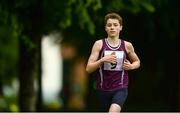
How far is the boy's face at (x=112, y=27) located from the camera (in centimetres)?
905

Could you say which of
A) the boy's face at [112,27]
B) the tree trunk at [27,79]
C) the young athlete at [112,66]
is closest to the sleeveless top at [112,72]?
the young athlete at [112,66]

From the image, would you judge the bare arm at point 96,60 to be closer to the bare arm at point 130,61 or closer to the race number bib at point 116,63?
the race number bib at point 116,63

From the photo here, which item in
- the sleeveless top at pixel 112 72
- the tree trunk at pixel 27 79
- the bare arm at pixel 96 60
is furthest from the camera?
the tree trunk at pixel 27 79

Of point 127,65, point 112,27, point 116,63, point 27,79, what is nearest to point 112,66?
point 116,63

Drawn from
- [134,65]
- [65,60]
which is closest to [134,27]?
[134,65]

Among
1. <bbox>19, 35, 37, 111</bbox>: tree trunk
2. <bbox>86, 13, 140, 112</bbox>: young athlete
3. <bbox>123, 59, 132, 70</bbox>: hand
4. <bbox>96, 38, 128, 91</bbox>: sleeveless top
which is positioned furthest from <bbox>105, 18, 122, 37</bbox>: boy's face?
<bbox>19, 35, 37, 111</bbox>: tree trunk

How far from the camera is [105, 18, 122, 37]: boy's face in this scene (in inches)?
356

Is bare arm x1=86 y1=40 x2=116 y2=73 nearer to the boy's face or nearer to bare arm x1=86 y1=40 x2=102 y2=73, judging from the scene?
bare arm x1=86 y1=40 x2=102 y2=73

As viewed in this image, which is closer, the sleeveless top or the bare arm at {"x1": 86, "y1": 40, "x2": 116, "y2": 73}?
the bare arm at {"x1": 86, "y1": 40, "x2": 116, "y2": 73}

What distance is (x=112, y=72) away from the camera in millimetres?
9039

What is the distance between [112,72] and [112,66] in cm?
7

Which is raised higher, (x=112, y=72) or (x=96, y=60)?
(x=96, y=60)

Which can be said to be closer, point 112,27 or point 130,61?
point 112,27

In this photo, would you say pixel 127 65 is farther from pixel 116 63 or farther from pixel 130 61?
pixel 130 61
